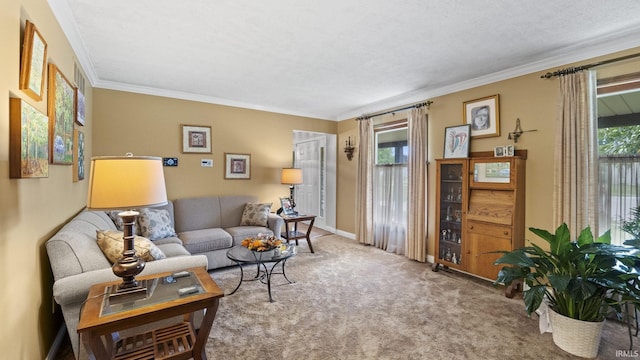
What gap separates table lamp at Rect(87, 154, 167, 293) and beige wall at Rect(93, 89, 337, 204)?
274 cm

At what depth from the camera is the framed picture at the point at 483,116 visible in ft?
11.0

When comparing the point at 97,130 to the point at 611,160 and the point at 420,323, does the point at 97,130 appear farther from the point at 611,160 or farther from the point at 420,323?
the point at 611,160

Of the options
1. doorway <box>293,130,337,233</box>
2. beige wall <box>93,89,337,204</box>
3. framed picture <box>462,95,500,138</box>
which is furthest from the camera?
doorway <box>293,130,337,233</box>

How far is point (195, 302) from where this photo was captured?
161cm

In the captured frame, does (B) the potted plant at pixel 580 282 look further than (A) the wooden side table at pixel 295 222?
No

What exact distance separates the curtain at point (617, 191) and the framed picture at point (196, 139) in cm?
485

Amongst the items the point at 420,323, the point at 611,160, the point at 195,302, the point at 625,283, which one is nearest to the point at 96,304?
the point at 195,302

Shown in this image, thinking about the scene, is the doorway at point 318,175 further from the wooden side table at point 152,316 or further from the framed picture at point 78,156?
the wooden side table at point 152,316

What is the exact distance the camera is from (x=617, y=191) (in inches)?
101

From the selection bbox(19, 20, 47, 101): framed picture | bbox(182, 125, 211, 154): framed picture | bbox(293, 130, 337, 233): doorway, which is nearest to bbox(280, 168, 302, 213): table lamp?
bbox(293, 130, 337, 233): doorway

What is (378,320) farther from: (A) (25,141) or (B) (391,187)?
(A) (25,141)

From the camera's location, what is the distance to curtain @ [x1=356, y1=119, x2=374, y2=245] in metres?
4.94

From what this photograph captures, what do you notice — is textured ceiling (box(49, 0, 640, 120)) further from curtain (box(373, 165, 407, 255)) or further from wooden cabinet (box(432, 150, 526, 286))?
curtain (box(373, 165, 407, 255))

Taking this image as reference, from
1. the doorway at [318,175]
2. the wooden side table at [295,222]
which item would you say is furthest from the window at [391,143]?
the wooden side table at [295,222]
